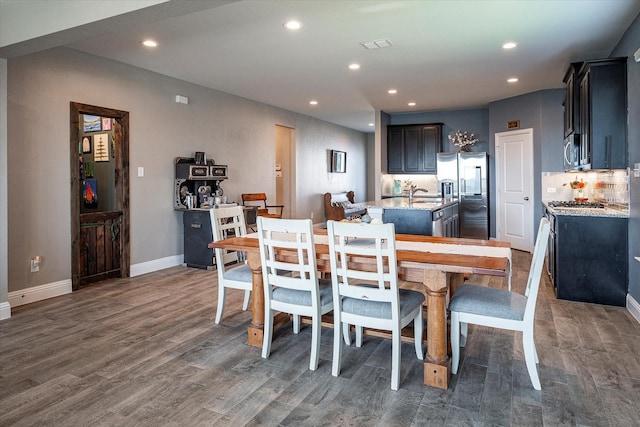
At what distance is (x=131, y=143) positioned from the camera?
5.11 meters

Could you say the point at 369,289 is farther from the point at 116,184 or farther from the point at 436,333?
the point at 116,184

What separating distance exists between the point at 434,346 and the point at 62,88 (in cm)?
444

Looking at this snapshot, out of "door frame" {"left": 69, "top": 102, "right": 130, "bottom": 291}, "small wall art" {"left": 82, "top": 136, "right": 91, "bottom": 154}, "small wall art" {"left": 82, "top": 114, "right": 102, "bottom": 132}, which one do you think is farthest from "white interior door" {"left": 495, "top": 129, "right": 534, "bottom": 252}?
"small wall art" {"left": 82, "top": 136, "right": 91, "bottom": 154}

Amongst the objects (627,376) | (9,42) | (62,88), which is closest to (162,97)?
(62,88)

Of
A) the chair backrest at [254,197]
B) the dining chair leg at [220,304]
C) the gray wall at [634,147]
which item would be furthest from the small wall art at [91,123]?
the gray wall at [634,147]

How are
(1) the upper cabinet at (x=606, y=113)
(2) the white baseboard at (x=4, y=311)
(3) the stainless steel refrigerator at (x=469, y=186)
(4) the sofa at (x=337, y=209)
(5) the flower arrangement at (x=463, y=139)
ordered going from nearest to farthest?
(2) the white baseboard at (x=4, y=311)
(1) the upper cabinet at (x=606, y=113)
(3) the stainless steel refrigerator at (x=469, y=186)
(5) the flower arrangement at (x=463, y=139)
(4) the sofa at (x=337, y=209)

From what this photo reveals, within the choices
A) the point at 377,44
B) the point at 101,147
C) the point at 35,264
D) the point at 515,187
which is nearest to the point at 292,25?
the point at 377,44

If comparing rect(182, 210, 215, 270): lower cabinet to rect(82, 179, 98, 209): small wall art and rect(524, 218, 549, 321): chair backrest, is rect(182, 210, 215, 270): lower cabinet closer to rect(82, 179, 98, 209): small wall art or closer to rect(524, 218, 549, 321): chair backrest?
rect(82, 179, 98, 209): small wall art

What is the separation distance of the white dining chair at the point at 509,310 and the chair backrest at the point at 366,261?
447 mm

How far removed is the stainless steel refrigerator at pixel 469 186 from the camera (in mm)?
7668

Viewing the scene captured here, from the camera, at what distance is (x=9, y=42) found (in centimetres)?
329

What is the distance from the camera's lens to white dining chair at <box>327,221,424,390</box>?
2.20 meters

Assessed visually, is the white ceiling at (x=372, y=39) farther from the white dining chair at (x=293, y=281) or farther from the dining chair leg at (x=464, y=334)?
the dining chair leg at (x=464, y=334)

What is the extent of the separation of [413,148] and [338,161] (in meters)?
2.43
